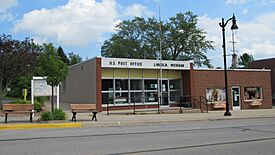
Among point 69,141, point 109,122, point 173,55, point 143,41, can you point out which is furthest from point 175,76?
point 143,41

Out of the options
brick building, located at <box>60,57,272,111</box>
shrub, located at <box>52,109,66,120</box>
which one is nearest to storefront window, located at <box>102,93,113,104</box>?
brick building, located at <box>60,57,272,111</box>

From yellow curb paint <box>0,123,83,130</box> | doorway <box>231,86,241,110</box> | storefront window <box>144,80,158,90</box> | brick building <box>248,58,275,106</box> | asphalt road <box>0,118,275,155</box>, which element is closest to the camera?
asphalt road <box>0,118,275,155</box>

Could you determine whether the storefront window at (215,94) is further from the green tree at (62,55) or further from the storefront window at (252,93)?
the green tree at (62,55)

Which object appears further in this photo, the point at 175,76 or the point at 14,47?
the point at 175,76

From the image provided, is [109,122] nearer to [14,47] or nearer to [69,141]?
[69,141]

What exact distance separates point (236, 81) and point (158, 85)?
26.7 ft

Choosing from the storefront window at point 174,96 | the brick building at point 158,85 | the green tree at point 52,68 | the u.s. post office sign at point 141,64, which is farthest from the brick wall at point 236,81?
the green tree at point 52,68

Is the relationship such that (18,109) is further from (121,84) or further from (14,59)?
(121,84)

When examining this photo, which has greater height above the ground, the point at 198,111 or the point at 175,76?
the point at 175,76

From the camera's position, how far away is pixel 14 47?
24.2m

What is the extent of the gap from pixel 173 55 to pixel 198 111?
3290 centimetres

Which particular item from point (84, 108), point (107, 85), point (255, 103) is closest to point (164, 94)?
point (107, 85)

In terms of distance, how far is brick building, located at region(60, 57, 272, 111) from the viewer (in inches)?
1061

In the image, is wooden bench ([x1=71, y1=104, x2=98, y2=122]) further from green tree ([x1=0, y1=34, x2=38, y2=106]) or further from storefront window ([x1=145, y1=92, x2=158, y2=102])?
storefront window ([x1=145, y1=92, x2=158, y2=102])
